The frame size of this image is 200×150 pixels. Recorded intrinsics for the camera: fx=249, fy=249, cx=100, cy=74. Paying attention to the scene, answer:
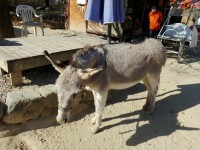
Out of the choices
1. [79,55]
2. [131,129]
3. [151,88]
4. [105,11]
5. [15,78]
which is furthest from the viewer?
[105,11]

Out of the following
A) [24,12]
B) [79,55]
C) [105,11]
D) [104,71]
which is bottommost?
[104,71]

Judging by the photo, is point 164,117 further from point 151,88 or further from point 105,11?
point 105,11

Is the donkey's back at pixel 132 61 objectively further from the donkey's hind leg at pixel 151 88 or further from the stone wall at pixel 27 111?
the stone wall at pixel 27 111

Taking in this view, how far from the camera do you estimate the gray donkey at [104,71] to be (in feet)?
10.1

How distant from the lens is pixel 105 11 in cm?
612

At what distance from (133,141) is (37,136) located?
5.16ft

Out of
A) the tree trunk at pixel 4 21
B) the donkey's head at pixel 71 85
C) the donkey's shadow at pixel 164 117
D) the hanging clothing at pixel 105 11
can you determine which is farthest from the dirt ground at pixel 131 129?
the tree trunk at pixel 4 21

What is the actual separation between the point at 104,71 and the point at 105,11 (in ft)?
9.30

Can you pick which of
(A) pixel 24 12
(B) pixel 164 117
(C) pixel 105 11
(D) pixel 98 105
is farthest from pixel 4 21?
(B) pixel 164 117

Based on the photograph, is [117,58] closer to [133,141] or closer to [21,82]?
[133,141]

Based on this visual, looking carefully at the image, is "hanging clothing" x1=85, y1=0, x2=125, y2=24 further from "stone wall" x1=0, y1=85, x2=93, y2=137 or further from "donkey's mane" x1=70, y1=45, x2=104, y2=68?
"donkey's mane" x1=70, y1=45, x2=104, y2=68

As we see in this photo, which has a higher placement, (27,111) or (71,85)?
(71,85)

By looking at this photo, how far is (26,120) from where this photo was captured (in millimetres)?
4293

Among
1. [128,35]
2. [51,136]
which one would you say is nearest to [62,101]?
[51,136]
